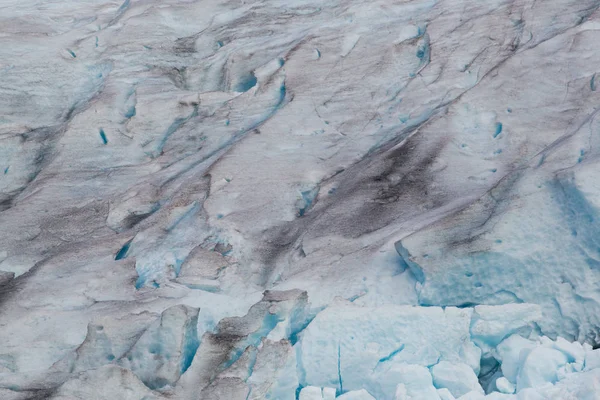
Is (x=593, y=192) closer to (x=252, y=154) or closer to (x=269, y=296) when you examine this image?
(x=269, y=296)

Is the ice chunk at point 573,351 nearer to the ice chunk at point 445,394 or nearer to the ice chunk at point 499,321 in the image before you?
the ice chunk at point 499,321

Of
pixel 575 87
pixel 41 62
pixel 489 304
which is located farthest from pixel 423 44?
pixel 41 62

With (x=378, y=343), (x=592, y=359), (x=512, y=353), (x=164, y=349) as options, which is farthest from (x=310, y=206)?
(x=592, y=359)

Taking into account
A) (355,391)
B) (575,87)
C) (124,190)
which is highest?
(575,87)

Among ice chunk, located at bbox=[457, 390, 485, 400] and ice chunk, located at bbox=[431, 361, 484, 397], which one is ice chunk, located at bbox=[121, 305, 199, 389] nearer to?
ice chunk, located at bbox=[431, 361, 484, 397]

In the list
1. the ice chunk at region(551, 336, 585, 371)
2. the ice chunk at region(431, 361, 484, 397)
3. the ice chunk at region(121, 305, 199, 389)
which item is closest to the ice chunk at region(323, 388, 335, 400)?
the ice chunk at region(431, 361, 484, 397)

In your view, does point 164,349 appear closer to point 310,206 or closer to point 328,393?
point 328,393

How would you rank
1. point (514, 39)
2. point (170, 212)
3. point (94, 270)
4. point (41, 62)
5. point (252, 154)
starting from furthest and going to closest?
1. point (41, 62)
2. point (514, 39)
3. point (252, 154)
4. point (170, 212)
5. point (94, 270)
